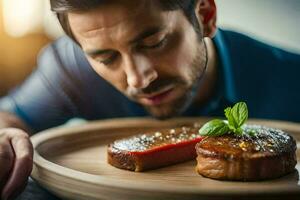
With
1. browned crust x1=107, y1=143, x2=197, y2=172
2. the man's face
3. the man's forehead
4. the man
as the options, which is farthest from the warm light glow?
browned crust x1=107, y1=143, x2=197, y2=172

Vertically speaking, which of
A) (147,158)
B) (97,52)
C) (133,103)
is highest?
(97,52)

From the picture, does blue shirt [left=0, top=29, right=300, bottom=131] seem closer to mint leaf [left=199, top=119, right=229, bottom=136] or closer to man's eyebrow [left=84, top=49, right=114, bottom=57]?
man's eyebrow [left=84, top=49, right=114, bottom=57]

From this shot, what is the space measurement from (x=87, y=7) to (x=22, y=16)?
1362 mm

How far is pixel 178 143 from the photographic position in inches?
35.3

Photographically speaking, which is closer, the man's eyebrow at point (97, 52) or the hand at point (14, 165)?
the hand at point (14, 165)

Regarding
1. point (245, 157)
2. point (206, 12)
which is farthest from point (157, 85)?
point (245, 157)

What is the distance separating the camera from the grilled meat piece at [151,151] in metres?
0.85

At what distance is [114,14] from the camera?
0.93 m

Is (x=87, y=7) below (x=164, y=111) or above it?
above

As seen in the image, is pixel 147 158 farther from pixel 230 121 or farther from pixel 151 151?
pixel 230 121

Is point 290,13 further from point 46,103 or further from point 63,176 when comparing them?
point 63,176

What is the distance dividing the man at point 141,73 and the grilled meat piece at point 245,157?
0.80 feet

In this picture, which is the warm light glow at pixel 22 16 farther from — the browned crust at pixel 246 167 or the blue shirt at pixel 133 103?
the browned crust at pixel 246 167

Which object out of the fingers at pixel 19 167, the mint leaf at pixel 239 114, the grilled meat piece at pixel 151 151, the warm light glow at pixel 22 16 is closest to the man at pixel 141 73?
the fingers at pixel 19 167
